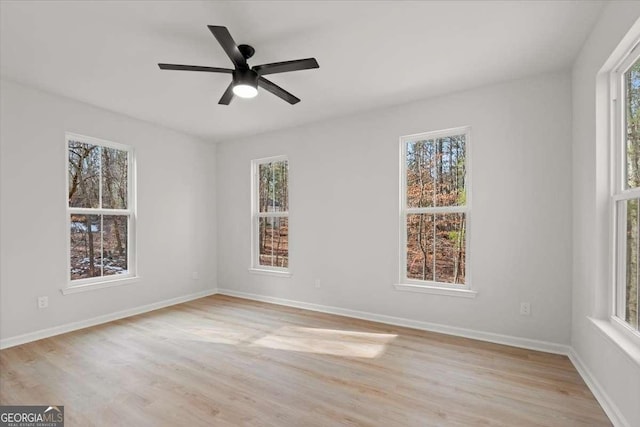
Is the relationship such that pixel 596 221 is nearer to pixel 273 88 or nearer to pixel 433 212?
pixel 433 212

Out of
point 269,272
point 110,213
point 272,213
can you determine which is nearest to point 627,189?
point 272,213

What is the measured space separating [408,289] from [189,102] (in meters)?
3.41

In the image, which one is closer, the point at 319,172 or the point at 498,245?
the point at 498,245

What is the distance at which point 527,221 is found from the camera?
3.07 meters

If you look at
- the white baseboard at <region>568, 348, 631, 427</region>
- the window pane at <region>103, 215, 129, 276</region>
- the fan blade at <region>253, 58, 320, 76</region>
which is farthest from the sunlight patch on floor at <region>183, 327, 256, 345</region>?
the white baseboard at <region>568, 348, 631, 427</region>

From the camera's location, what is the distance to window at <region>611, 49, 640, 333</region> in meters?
1.96

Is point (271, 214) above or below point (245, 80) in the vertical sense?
below

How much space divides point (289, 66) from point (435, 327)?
3.07 metres

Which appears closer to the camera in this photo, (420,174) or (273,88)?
(273,88)

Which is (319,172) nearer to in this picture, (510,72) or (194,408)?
(510,72)

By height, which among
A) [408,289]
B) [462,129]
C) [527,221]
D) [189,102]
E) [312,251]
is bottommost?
[408,289]

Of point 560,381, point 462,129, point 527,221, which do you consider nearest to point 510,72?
point 462,129

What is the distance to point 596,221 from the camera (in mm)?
2285

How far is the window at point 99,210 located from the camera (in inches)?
147
